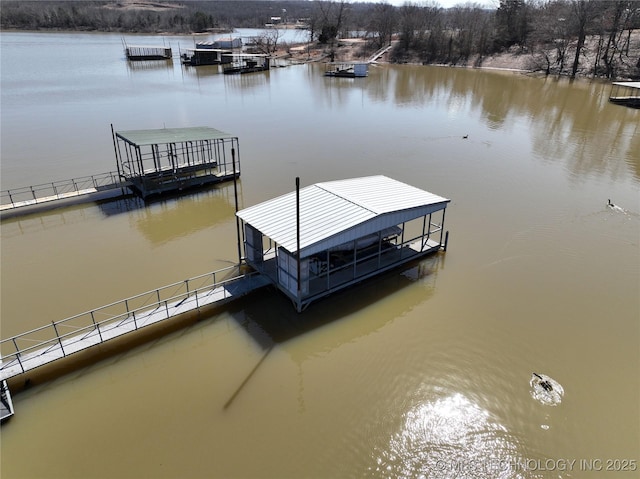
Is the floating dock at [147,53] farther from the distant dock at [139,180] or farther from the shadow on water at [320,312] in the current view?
the shadow on water at [320,312]

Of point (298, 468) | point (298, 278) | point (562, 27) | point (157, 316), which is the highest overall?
point (562, 27)

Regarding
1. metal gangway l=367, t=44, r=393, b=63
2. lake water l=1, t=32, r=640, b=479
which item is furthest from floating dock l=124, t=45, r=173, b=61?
lake water l=1, t=32, r=640, b=479

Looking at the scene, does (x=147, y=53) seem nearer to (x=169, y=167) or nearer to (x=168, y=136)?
(x=169, y=167)

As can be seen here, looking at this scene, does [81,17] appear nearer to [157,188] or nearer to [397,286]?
[157,188]

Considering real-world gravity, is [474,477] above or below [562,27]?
below

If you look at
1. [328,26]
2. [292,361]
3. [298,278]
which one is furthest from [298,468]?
Result: [328,26]

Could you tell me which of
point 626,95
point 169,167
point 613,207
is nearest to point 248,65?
point 169,167
